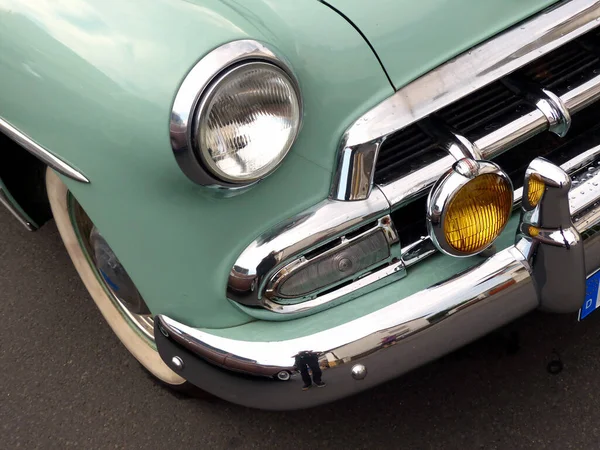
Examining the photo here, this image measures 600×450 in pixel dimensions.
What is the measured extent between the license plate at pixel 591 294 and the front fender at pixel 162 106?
67cm

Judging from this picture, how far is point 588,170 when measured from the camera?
1553 millimetres

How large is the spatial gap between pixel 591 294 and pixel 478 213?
405 millimetres

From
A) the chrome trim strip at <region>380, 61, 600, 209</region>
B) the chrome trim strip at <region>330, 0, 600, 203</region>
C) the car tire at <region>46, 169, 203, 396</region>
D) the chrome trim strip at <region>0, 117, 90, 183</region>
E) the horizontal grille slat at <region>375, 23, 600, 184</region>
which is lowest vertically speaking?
the car tire at <region>46, 169, 203, 396</region>

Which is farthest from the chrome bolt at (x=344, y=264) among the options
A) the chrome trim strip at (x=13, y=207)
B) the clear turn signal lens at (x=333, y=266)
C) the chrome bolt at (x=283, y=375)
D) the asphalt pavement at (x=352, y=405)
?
the chrome trim strip at (x=13, y=207)

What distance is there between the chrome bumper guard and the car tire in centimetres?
52

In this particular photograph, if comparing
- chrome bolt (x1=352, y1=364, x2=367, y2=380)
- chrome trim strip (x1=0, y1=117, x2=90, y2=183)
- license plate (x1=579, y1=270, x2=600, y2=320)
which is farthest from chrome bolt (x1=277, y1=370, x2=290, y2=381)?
license plate (x1=579, y1=270, x2=600, y2=320)

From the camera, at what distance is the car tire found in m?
1.89

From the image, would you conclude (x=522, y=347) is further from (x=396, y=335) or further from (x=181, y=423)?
(x=181, y=423)

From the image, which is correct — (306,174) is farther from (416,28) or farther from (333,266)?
(416,28)

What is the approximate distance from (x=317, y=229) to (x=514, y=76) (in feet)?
2.13

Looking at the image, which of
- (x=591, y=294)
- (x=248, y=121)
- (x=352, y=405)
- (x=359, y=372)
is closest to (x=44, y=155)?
(x=248, y=121)

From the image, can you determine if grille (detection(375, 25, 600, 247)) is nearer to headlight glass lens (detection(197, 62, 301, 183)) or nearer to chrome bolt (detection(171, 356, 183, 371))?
headlight glass lens (detection(197, 62, 301, 183))

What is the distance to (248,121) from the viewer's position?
1.20 metres

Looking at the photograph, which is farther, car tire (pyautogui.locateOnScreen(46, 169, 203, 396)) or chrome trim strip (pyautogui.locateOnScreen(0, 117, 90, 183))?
car tire (pyautogui.locateOnScreen(46, 169, 203, 396))
